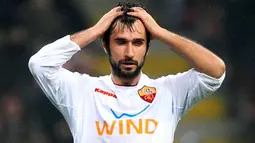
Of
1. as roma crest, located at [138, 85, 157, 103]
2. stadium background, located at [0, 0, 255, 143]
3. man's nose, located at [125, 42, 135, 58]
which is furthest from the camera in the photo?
stadium background, located at [0, 0, 255, 143]

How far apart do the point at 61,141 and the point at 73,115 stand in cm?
268

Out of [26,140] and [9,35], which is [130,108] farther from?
[9,35]

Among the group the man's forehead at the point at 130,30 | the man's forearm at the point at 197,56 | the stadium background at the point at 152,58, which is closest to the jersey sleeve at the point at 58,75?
the man's forehead at the point at 130,30

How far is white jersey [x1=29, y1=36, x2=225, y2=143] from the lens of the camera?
4.64 meters

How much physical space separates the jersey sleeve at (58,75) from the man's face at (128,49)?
206 millimetres

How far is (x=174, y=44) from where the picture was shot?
184 inches

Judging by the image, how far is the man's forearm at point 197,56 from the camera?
463 cm

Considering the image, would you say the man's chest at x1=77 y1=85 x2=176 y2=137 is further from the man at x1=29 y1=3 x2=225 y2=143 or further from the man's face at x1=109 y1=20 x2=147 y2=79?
the man's face at x1=109 y1=20 x2=147 y2=79

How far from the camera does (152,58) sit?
314 inches

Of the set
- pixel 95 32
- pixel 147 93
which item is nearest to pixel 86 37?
pixel 95 32

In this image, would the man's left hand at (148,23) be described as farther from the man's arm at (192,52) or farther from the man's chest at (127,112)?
the man's chest at (127,112)

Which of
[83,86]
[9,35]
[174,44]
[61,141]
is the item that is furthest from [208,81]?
[9,35]

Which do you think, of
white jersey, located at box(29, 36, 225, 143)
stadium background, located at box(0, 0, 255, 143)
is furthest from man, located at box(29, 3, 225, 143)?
stadium background, located at box(0, 0, 255, 143)

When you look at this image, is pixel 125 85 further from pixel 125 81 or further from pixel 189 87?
pixel 189 87
